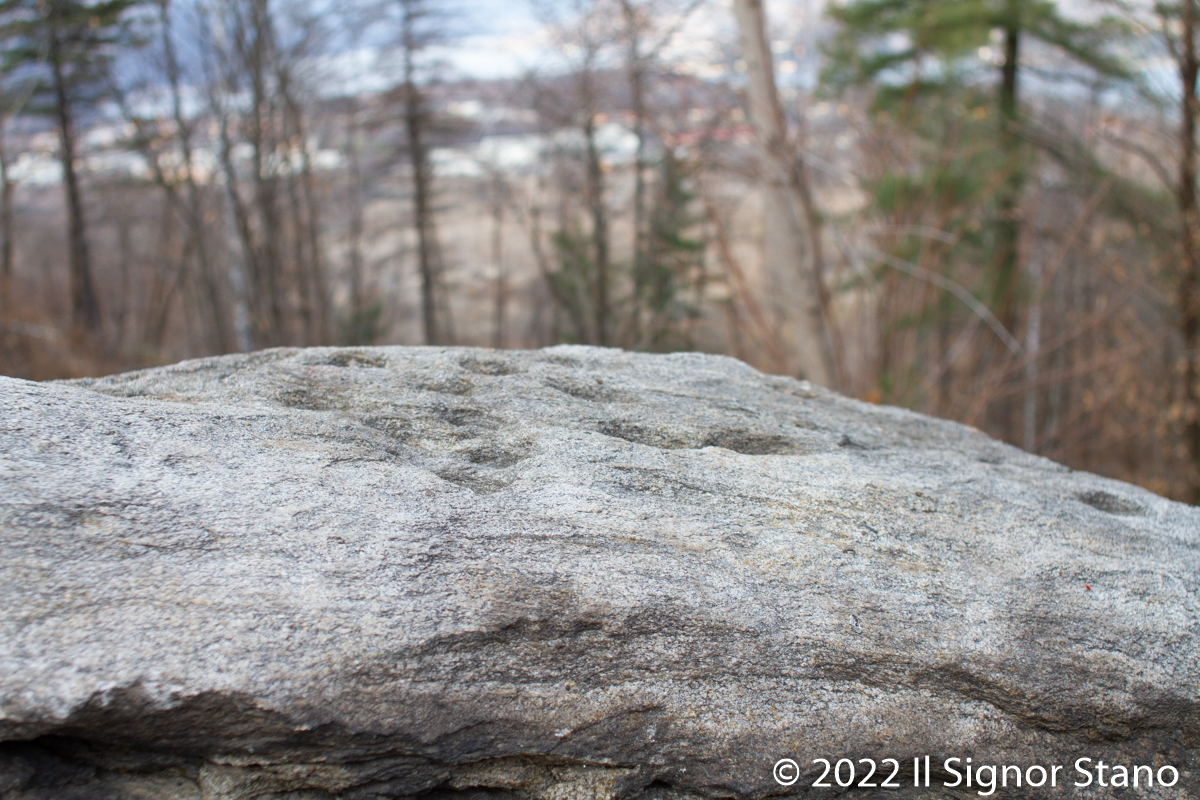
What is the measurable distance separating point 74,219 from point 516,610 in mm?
17477

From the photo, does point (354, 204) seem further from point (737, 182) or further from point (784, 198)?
point (784, 198)

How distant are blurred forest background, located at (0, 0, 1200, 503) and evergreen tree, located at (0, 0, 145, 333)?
0.11 meters

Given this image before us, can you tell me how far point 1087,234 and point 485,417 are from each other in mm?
10989

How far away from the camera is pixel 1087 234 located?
419 inches

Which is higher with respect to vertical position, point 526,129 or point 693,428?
point 526,129

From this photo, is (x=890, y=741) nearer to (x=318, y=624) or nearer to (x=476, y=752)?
(x=476, y=752)

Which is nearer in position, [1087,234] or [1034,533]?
[1034,533]

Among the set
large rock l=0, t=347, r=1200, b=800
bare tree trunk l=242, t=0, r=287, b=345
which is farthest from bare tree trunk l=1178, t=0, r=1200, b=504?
bare tree trunk l=242, t=0, r=287, b=345

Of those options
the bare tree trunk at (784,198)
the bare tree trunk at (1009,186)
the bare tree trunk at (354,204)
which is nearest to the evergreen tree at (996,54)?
the bare tree trunk at (1009,186)

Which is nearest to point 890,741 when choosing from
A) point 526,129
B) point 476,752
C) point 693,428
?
point 476,752

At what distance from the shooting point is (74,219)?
1549cm

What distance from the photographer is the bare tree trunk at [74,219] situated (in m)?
14.1

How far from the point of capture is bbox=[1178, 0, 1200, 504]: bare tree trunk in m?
6.36

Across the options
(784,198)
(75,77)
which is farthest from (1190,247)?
(75,77)
